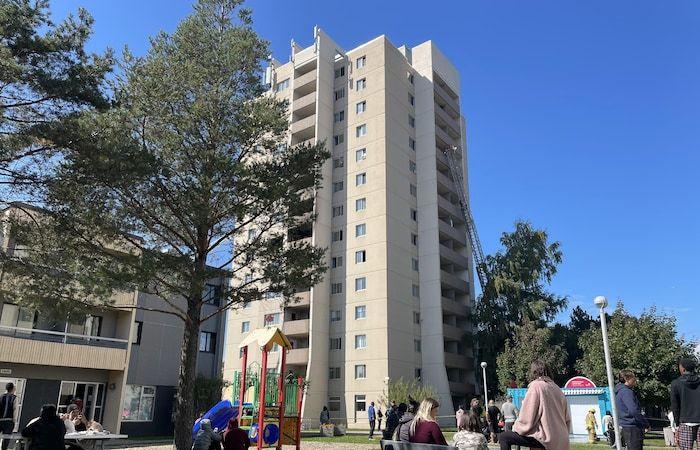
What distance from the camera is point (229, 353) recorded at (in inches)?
2040

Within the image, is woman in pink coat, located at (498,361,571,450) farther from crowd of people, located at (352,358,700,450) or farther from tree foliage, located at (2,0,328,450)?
tree foliage, located at (2,0,328,450)

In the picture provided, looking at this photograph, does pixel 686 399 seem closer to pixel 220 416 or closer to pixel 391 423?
pixel 391 423

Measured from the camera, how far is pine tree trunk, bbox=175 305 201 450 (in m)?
15.4

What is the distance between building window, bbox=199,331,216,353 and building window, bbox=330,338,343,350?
14.4 metres

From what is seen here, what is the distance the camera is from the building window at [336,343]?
4675 cm

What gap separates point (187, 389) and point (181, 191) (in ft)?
19.1

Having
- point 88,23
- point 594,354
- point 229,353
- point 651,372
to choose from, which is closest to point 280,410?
point 88,23

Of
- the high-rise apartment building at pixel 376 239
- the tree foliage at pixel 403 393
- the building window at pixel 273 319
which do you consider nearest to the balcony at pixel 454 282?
the high-rise apartment building at pixel 376 239

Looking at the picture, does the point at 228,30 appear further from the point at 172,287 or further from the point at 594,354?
the point at 594,354

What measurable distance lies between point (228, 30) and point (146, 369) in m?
19.1

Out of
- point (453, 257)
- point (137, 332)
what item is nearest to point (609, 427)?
point (137, 332)

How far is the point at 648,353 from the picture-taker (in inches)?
1361

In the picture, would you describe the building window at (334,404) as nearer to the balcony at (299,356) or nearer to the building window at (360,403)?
the building window at (360,403)

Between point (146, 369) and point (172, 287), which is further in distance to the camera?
point (146, 369)
